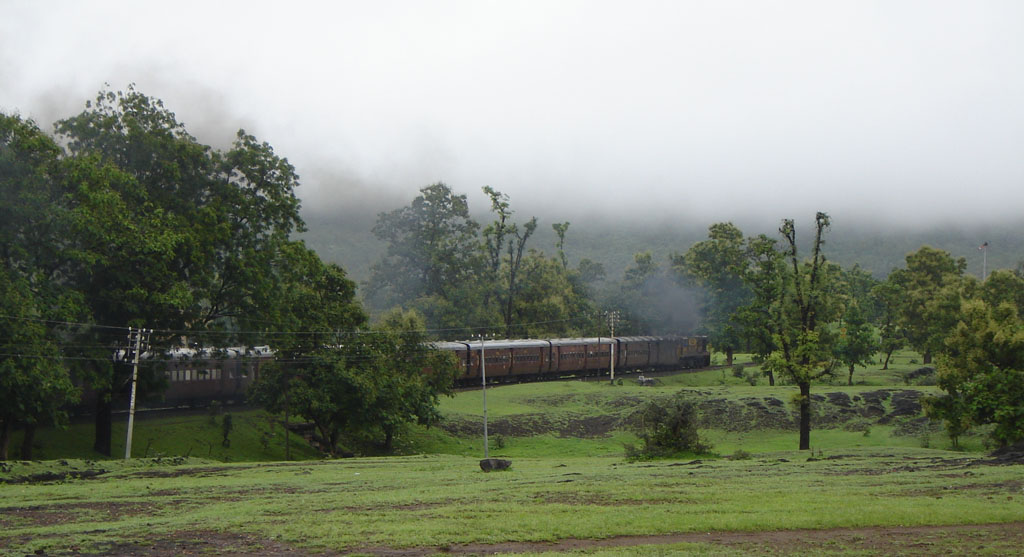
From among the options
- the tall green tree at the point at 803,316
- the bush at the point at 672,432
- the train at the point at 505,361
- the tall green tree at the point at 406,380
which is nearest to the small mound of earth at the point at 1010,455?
the tall green tree at the point at 803,316

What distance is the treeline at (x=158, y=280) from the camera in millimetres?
36719

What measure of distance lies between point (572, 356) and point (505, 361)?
7916 millimetres

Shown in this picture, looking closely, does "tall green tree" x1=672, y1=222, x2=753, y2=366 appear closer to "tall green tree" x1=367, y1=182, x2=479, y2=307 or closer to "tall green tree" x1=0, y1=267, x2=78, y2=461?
"tall green tree" x1=367, y1=182, x2=479, y2=307

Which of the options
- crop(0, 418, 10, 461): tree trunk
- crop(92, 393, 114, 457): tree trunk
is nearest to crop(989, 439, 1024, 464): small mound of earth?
crop(92, 393, 114, 457): tree trunk

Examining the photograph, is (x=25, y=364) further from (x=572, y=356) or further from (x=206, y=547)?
(x=572, y=356)

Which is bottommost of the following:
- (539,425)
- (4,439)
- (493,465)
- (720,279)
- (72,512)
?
(539,425)

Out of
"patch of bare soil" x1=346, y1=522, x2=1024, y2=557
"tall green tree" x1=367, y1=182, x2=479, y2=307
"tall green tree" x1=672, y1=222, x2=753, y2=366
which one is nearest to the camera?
"patch of bare soil" x1=346, y1=522, x2=1024, y2=557

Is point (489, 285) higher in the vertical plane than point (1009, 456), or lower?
higher

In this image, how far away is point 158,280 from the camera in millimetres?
40969

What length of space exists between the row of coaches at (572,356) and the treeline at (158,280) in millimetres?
13172

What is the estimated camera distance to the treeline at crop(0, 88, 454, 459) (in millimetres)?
36719

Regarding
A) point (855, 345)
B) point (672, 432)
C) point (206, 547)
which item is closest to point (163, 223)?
point (672, 432)

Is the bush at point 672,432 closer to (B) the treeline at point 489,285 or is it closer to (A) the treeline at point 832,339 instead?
(A) the treeline at point 832,339

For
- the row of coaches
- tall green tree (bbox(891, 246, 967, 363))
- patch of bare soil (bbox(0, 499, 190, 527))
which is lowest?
patch of bare soil (bbox(0, 499, 190, 527))
